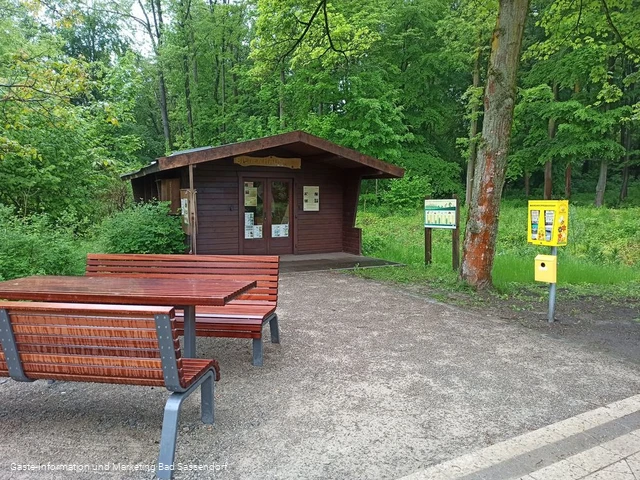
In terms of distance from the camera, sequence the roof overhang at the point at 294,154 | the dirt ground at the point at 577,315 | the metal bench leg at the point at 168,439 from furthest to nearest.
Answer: the roof overhang at the point at 294,154 < the dirt ground at the point at 577,315 < the metal bench leg at the point at 168,439

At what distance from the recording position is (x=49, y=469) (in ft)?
7.88

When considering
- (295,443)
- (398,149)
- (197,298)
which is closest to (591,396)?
(295,443)

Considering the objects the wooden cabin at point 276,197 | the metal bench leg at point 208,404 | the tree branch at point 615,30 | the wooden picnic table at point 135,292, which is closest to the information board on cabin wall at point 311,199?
the wooden cabin at point 276,197

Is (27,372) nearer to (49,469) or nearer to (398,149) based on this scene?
(49,469)

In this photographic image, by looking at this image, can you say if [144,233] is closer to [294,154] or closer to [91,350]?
[294,154]

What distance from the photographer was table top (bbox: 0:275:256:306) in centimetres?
293

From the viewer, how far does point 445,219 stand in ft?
29.7

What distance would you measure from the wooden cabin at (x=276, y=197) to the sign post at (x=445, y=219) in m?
1.58

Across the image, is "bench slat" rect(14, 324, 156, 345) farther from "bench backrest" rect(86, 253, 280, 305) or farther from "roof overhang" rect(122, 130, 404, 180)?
"roof overhang" rect(122, 130, 404, 180)

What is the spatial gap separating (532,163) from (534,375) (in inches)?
835

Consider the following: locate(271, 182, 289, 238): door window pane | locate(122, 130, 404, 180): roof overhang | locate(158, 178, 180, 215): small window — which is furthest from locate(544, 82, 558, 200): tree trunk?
locate(158, 178, 180, 215): small window

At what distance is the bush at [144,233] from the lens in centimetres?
932

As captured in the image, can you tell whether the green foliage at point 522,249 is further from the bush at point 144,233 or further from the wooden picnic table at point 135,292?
the wooden picnic table at point 135,292

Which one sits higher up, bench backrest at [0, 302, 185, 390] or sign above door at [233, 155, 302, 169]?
sign above door at [233, 155, 302, 169]
